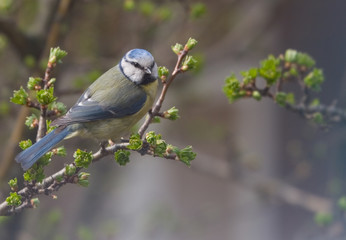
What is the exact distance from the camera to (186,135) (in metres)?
1.61

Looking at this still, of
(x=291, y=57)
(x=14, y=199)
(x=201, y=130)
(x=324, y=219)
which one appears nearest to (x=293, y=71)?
(x=291, y=57)

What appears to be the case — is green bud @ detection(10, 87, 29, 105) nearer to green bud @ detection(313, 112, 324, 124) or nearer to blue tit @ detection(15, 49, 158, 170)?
blue tit @ detection(15, 49, 158, 170)

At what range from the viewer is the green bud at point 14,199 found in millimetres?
581

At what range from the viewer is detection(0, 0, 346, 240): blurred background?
1058 mm

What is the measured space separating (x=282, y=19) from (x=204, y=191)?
0.69m

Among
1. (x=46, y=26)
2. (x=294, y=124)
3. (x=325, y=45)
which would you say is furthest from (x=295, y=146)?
(x=46, y=26)

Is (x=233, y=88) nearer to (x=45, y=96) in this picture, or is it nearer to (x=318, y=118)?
(x=318, y=118)

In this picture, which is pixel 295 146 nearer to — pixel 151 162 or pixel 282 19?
pixel 151 162

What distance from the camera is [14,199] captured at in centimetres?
58

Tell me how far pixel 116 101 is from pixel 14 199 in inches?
9.6

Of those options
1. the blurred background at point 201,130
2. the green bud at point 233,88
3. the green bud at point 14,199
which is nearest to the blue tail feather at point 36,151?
the green bud at point 14,199

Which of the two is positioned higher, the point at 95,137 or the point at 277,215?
the point at 277,215

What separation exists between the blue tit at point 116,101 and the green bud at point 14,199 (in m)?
0.11

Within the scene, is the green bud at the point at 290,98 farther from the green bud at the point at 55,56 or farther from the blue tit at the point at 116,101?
the green bud at the point at 55,56
